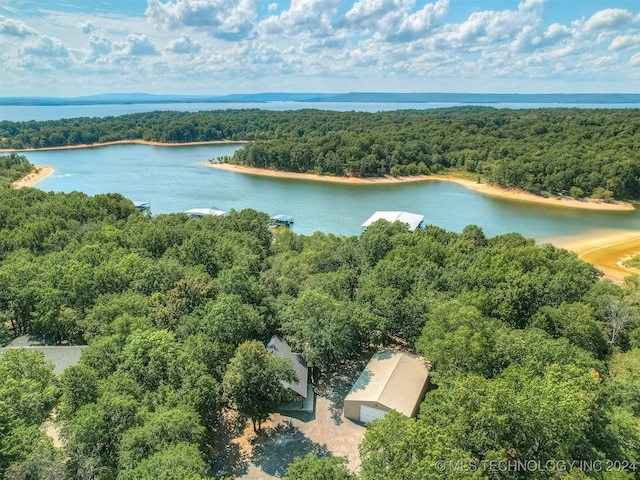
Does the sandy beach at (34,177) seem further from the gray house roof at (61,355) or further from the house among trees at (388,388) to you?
the house among trees at (388,388)

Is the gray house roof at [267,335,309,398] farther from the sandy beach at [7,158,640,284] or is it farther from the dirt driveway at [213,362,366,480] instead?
the sandy beach at [7,158,640,284]

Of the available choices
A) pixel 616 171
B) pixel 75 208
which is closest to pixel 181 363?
pixel 75 208

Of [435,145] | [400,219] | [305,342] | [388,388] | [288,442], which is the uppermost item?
[435,145]

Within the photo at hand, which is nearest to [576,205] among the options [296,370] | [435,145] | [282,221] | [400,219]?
[435,145]

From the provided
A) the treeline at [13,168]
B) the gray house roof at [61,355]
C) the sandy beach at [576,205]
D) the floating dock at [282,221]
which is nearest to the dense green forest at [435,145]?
the sandy beach at [576,205]

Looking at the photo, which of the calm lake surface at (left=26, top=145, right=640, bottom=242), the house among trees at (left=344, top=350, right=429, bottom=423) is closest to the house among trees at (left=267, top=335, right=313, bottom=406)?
the house among trees at (left=344, top=350, right=429, bottom=423)

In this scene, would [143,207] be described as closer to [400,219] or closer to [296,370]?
[400,219]
